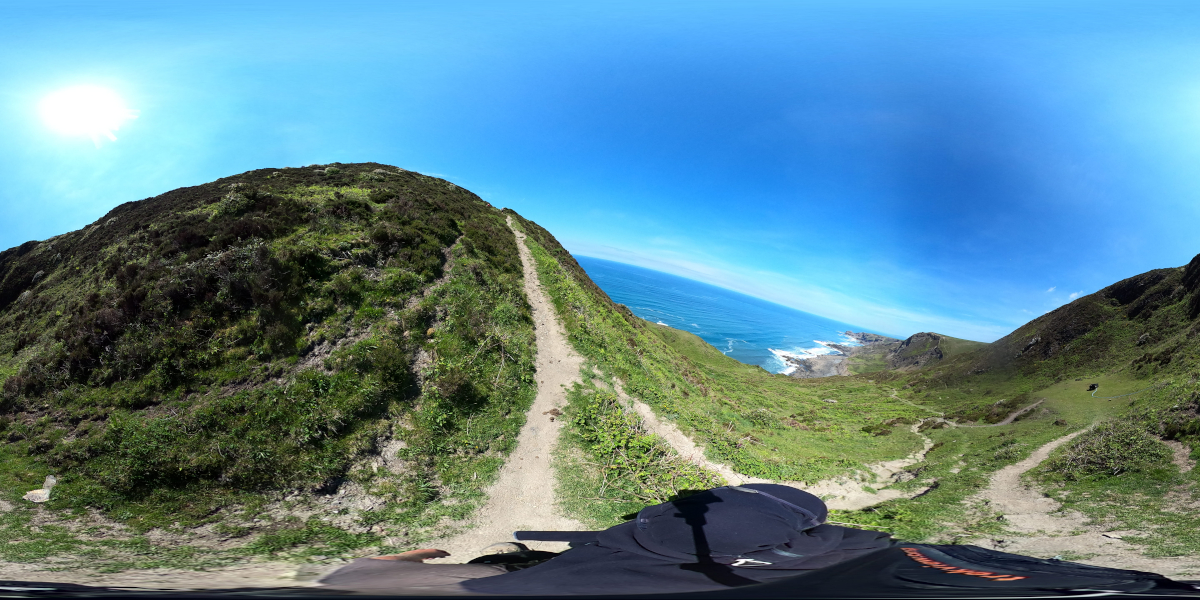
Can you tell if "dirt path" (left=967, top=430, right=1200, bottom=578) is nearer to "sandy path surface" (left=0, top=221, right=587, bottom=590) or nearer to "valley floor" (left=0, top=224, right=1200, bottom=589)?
"valley floor" (left=0, top=224, right=1200, bottom=589)

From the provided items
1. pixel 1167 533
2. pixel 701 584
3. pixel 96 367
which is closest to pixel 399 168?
pixel 96 367

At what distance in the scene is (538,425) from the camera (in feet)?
35.8

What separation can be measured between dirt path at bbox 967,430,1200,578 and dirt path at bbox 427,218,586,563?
8.63 meters

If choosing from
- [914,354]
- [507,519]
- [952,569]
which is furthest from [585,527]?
[914,354]

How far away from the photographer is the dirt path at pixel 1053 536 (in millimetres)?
5518

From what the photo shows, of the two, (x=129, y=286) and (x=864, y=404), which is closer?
(x=129, y=286)

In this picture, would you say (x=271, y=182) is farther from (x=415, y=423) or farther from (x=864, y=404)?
(x=864, y=404)

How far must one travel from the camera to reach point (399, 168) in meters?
33.6

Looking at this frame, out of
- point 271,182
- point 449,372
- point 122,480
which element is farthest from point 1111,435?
point 271,182

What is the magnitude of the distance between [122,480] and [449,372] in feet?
21.1

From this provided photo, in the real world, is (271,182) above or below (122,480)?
above

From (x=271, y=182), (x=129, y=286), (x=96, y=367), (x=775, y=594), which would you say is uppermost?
(x=271, y=182)

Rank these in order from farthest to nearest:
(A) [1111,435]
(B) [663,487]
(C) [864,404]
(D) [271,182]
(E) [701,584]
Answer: (C) [864,404] → (D) [271,182] → (A) [1111,435] → (B) [663,487] → (E) [701,584]

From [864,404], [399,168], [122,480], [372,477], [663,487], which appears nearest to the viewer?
[122,480]
